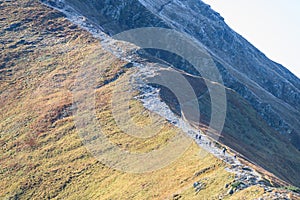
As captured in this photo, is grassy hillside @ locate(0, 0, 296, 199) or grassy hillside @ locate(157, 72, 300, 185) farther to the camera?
grassy hillside @ locate(157, 72, 300, 185)

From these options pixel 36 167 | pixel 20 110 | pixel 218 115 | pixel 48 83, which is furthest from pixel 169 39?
pixel 36 167

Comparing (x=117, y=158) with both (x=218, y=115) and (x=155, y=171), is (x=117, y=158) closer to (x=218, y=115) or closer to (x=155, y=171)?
(x=155, y=171)

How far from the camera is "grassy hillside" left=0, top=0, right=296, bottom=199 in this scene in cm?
5850

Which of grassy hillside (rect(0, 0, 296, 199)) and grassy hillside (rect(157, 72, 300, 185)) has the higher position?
grassy hillside (rect(157, 72, 300, 185))

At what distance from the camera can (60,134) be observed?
80.1m

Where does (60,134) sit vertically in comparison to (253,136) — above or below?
below

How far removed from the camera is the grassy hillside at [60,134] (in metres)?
58.5

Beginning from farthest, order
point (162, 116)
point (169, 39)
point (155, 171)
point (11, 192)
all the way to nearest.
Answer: point (169, 39)
point (162, 116)
point (11, 192)
point (155, 171)

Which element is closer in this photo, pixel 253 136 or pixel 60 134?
pixel 60 134

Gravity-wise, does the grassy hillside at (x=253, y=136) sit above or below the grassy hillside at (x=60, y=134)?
above

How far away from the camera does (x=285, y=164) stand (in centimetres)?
12150

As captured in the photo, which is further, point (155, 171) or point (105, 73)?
point (105, 73)

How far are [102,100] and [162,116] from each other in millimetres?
15403

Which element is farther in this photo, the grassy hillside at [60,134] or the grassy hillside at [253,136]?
the grassy hillside at [253,136]
